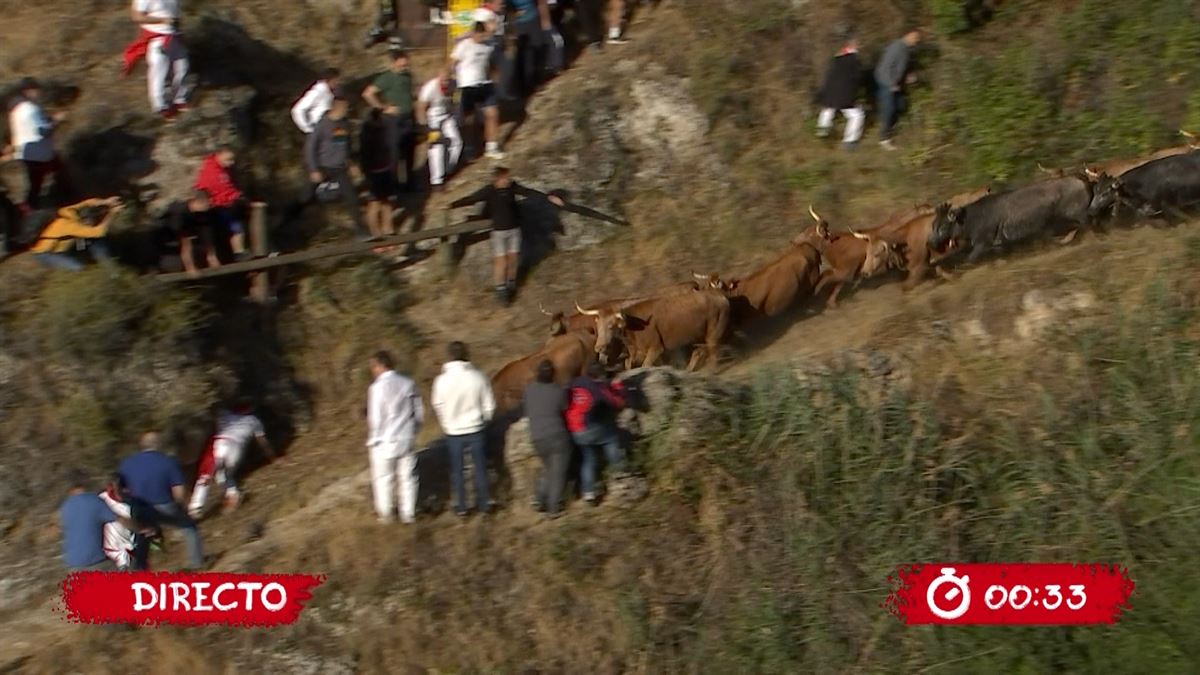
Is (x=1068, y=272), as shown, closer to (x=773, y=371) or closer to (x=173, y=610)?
(x=773, y=371)

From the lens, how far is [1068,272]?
44.7 feet

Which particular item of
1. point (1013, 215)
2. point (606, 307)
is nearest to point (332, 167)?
point (606, 307)

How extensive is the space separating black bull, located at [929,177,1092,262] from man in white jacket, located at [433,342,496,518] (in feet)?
19.4

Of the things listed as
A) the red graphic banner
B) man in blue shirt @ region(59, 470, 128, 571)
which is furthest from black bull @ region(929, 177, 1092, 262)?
man in blue shirt @ region(59, 470, 128, 571)

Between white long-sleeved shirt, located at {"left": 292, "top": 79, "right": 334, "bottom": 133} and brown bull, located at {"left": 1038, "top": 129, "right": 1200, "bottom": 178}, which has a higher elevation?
white long-sleeved shirt, located at {"left": 292, "top": 79, "right": 334, "bottom": 133}

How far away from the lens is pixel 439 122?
16016mm

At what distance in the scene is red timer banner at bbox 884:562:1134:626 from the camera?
10.6 metres

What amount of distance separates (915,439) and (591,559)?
3284 millimetres

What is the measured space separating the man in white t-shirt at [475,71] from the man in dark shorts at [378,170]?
1126mm

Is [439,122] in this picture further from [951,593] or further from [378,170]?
[951,593]

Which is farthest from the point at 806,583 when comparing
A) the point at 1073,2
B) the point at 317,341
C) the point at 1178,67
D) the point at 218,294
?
the point at 1073,2

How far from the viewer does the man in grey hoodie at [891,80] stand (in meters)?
16.2

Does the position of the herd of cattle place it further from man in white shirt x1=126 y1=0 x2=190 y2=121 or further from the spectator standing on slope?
man in white shirt x1=126 y1=0 x2=190 y2=121

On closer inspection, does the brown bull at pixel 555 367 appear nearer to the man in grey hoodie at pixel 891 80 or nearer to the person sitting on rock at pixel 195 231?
the person sitting on rock at pixel 195 231
